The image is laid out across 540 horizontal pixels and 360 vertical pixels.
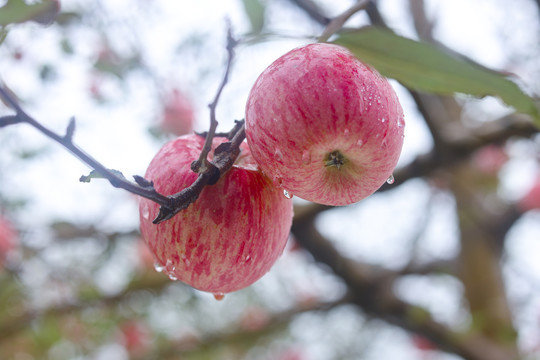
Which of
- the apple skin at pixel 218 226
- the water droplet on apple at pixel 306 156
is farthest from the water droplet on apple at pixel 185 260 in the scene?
the water droplet on apple at pixel 306 156

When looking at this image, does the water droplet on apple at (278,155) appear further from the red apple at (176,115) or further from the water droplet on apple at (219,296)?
the red apple at (176,115)

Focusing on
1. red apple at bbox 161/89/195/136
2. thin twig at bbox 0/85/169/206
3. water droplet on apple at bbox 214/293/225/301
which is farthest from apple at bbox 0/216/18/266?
thin twig at bbox 0/85/169/206

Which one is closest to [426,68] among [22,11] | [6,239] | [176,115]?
[22,11]

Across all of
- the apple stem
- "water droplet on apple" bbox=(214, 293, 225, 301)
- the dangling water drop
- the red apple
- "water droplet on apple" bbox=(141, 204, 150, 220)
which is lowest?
the red apple

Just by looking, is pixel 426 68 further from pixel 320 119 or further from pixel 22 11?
pixel 22 11

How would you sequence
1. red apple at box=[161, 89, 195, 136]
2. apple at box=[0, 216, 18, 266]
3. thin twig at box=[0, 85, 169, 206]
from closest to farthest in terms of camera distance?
1. thin twig at box=[0, 85, 169, 206]
2. apple at box=[0, 216, 18, 266]
3. red apple at box=[161, 89, 195, 136]

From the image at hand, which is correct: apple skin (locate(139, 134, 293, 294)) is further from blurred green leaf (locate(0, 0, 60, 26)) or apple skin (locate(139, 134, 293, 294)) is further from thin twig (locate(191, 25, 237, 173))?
blurred green leaf (locate(0, 0, 60, 26))

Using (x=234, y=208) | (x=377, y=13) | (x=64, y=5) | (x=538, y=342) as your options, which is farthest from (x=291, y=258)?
(x=234, y=208)
